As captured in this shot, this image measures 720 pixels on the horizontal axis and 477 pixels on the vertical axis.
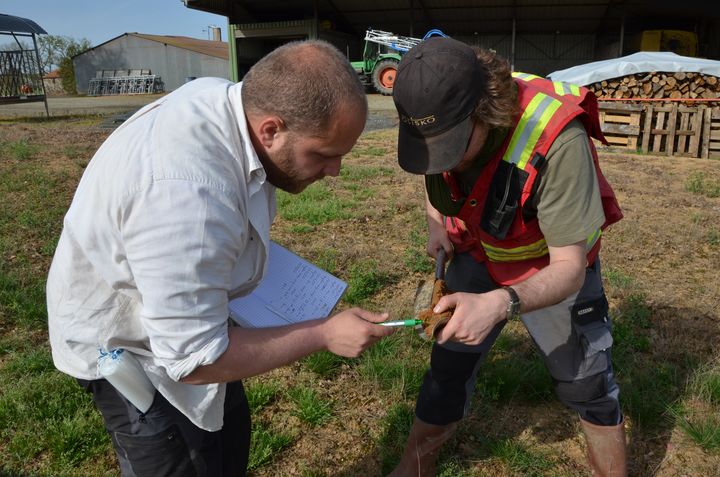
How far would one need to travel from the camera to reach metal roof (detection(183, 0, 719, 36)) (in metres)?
22.2

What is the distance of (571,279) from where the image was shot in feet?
6.31

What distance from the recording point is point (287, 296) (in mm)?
2039

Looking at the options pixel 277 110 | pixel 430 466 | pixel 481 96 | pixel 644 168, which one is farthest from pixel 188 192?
pixel 644 168

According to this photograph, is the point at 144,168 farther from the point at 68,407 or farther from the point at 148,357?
the point at 68,407

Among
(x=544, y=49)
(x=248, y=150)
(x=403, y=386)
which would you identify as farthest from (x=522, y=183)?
(x=544, y=49)

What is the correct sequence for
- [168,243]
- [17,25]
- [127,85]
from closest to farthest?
[168,243]
[17,25]
[127,85]

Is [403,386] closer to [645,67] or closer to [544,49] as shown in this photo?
[645,67]

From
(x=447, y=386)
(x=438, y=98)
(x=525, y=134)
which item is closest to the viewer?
(x=438, y=98)

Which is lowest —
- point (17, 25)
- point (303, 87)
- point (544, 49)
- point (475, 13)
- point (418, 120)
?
point (418, 120)

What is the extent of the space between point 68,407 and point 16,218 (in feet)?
11.8

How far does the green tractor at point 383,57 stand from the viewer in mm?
21188

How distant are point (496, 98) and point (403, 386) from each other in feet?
6.11

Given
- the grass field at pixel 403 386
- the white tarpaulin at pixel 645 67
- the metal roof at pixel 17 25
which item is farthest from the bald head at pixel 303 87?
the metal roof at pixel 17 25

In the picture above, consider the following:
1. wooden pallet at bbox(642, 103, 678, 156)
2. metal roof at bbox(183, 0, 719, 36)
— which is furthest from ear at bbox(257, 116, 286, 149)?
metal roof at bbox(183, 0, 719, 36)
